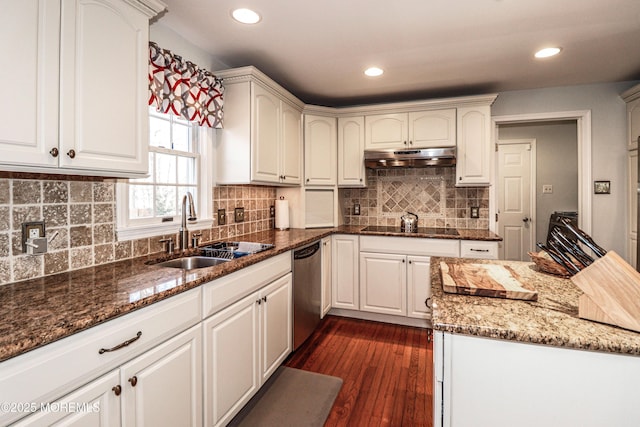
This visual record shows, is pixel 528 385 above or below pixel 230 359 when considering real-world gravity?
above

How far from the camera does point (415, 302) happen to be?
2.97 meters

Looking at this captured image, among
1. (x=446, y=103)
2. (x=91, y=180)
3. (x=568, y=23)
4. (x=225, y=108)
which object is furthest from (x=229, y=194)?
(x=568, y=23)

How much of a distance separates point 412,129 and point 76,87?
2.76 meters

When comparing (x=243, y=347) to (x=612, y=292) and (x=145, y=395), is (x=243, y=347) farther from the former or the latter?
(x=612, y=292)

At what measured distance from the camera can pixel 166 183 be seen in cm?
209

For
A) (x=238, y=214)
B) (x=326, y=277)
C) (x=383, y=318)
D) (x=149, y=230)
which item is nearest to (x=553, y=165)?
(x=383, y=318)

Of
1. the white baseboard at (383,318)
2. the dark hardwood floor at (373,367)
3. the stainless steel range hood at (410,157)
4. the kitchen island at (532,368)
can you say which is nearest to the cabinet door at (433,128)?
the stainless steel range hood at (410,157)

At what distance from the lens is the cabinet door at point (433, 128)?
122 inches

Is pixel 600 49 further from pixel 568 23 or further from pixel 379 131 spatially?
pixel 379 131

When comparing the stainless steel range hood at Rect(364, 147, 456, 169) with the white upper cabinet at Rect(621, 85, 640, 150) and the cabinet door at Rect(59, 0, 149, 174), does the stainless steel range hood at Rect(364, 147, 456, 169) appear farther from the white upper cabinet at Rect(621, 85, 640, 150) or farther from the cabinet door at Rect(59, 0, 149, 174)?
the cabinet door at Rect(59, 0, 149, 174)

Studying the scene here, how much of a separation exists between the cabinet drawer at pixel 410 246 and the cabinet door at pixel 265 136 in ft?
3.66

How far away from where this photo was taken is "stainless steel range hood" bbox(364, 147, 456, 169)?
3020mm

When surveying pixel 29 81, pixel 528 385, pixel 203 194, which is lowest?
A: pixel 528 385

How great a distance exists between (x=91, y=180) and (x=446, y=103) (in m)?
2.96
